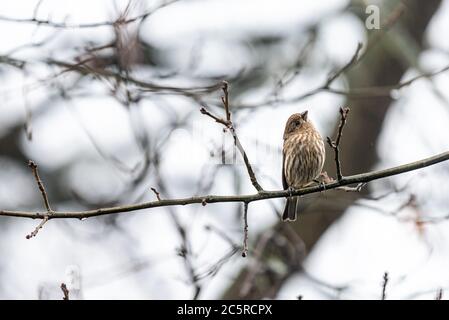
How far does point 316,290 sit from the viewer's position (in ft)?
25.5

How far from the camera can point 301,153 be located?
6707mm

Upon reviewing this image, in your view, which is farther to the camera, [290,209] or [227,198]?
[290,209]

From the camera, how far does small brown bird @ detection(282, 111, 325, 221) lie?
6.69m

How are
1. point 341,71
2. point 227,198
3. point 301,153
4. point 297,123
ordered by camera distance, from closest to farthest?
point 227,198
point 341,71
point 301,153
point 297,123

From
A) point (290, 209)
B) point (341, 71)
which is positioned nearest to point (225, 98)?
point (341, 71)

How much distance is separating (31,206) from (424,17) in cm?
507

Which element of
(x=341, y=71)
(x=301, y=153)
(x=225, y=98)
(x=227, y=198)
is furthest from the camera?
(x=301, y=153)

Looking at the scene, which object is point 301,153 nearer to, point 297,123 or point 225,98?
point 297,123

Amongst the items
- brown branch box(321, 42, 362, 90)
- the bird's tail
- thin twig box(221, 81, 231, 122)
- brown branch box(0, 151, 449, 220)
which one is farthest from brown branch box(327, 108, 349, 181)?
the bird's tail

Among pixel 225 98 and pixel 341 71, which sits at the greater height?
pixel 341 71

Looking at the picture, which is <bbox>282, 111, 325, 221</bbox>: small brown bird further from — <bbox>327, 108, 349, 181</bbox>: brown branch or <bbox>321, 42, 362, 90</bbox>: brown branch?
<bbox>327, 108, 349, 181</bbox>: brown branch

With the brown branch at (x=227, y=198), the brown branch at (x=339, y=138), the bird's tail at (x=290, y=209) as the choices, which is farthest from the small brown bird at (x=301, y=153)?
the brown branch at (x=339, y=138)

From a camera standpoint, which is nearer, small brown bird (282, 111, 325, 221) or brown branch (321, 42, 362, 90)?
brown branch (321, 42, 362, 90)
